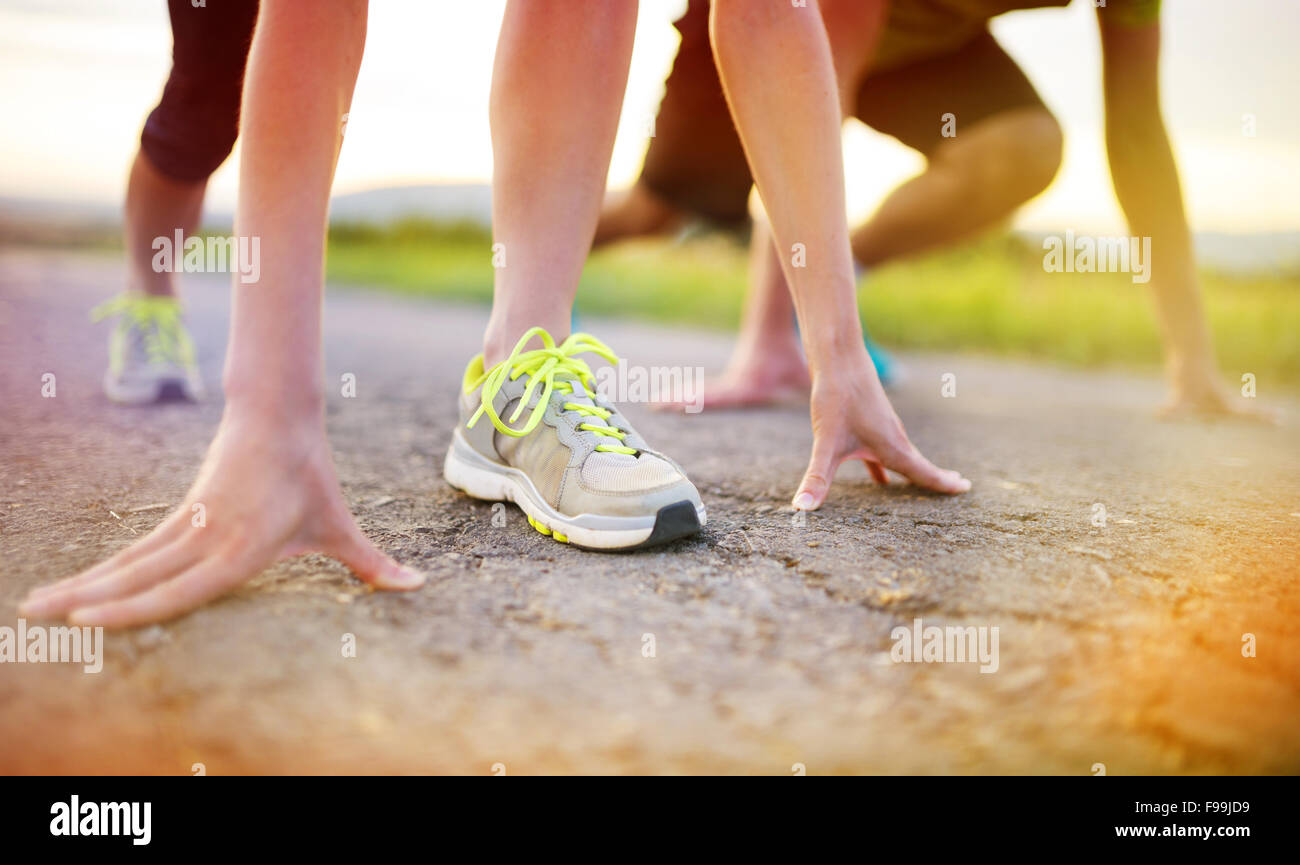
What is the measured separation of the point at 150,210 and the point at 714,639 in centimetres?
212

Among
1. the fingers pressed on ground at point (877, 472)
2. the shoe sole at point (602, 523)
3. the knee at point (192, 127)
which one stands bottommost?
the shoe sole at point (602, 523)

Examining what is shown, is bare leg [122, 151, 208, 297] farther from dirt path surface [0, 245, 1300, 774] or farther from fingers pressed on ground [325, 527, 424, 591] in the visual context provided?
fingers pressed on ground [325, 527, 424, 591]

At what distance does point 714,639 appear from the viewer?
3.36 ft

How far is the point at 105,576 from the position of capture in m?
1.02

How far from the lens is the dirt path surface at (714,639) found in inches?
33.0

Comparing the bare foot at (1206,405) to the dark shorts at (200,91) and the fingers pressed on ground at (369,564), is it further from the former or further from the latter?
the dark shorts at (200,91)

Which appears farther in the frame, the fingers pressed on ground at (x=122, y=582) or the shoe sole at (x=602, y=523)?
the shoe sole at (x=602, y=523)

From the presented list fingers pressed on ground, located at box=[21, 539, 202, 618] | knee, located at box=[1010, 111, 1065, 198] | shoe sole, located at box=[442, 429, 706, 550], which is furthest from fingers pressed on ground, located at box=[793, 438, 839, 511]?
knee, located at box=[1010, 111, 1065, 198]

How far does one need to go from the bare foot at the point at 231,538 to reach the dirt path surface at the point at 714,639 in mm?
35

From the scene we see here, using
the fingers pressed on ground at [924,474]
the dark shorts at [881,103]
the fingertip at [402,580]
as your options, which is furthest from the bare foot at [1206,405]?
the fingertip at [402,580]

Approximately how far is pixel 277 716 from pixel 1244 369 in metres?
4.76

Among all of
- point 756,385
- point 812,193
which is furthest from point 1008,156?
point 812,193

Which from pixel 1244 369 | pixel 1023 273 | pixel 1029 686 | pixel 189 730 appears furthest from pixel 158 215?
pixel 1023 273
